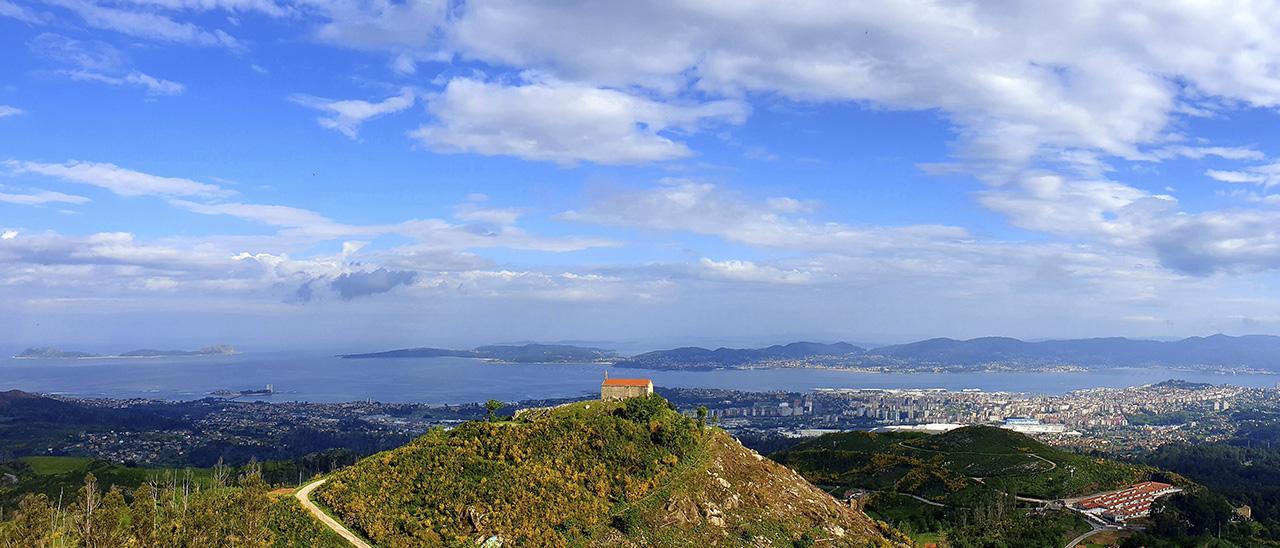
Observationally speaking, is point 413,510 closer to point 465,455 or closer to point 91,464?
point 465,455

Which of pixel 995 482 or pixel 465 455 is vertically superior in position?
pixel 465 455

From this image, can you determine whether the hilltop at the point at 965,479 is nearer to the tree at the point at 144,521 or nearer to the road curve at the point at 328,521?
the road curve at the point at 328,521

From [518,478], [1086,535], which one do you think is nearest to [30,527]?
[518,478]

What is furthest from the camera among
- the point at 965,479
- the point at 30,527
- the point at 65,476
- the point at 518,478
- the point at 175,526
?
the point at 65,476

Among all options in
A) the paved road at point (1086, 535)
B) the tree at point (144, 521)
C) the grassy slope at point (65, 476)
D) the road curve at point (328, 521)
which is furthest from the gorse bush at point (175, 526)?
the paved road at point (1086, 535)

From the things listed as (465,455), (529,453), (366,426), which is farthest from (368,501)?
(366,426)

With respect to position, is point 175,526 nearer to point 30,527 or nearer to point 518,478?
point 30,527

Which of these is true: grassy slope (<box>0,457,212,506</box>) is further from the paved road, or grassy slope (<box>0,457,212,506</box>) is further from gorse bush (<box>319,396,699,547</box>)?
the paved road

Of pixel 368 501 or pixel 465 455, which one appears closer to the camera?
pixel 368 501
